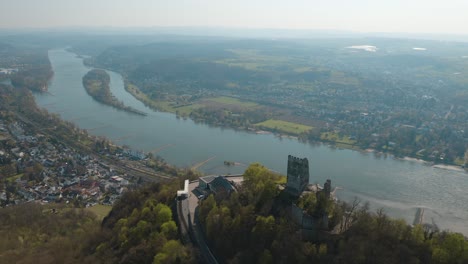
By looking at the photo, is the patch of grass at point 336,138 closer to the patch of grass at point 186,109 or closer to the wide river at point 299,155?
the wide river at point 299,155

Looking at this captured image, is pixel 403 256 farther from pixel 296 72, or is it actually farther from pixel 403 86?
pixel 296 72

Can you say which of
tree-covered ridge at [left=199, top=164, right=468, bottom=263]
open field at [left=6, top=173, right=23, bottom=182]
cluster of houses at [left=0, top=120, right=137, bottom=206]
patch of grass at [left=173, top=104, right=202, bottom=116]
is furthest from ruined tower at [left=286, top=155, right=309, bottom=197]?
patch of grass at [left=173, top=104, right=202, bottom=116]

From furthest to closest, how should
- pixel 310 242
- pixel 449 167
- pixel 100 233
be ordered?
pixel 449 167, pixel 100 233, pixel 310 242

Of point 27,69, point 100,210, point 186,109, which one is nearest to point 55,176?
point 100,210

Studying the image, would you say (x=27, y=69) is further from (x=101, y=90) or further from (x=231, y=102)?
(x=231, y=102)

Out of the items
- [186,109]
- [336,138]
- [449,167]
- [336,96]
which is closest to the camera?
[449,167]

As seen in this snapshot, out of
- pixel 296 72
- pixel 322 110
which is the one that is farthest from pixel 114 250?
pixel 296 72

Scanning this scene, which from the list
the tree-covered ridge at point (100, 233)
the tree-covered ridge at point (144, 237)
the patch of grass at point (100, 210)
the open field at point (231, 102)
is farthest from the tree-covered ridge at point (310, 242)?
the open field at point (231, 102)
